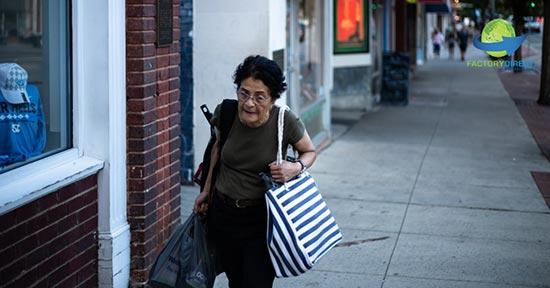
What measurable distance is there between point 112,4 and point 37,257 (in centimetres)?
167

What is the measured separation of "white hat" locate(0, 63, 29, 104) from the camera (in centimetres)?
489

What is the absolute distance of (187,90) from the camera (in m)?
9.95

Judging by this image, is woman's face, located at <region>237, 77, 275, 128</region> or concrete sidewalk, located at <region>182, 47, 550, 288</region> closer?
woman's face, located at <region>237, 77, 275, 128</region>

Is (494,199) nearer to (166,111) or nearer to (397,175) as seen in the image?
Answer: (397,175)

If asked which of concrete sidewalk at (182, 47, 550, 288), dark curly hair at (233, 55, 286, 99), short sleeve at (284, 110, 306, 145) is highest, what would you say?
dark curly hair at (233, 55, 286, 99)

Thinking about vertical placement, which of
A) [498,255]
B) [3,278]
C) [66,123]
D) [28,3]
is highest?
[28,3]

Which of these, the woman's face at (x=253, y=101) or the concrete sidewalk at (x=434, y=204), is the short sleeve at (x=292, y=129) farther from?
the concrete sidewalk at (x=434, y=204)

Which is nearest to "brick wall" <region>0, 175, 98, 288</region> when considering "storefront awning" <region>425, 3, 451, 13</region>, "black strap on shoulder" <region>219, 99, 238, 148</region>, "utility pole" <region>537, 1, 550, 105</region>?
"black strap on shoulder" <region>219, 99, 238, 148</region>

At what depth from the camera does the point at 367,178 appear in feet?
36.1

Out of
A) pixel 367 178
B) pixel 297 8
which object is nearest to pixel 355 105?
pixel 297 8

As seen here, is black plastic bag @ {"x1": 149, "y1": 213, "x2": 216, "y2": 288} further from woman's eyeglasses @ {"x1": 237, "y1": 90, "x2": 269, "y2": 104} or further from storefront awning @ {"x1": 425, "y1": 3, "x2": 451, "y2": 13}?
storefront awning @ {"x1": 425, "y1": 3, "x2": 451, "y2": 13}

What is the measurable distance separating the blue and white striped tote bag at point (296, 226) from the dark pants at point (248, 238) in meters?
0.09

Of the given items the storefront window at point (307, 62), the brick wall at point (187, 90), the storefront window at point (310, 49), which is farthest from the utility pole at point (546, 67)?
the brick wall at point (187, 90)

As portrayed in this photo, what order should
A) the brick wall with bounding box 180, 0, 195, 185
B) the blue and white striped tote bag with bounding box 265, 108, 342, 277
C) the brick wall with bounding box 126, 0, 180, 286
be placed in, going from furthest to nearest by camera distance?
the brick wall with bounding box 180, 0, 195, 185, the brick wall with bounding box 126, 0, 180, 286, the blue and white striped tote bag with bounding box 265, 108, 342, 277
